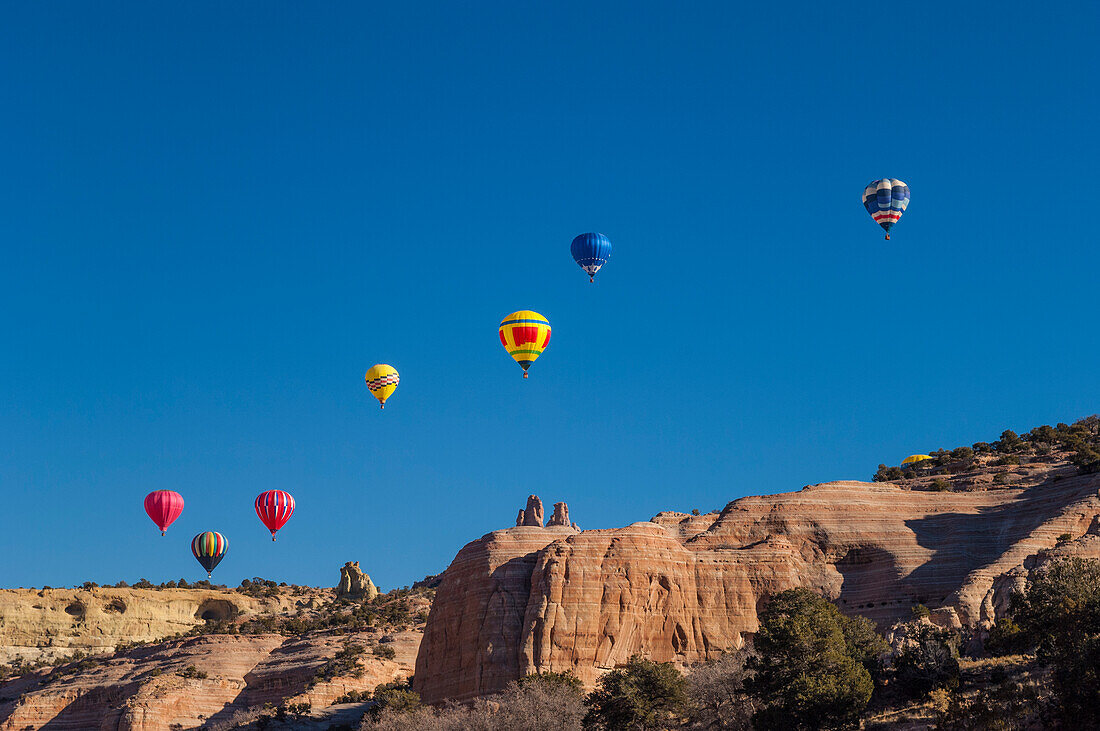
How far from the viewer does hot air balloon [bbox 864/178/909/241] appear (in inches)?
3140

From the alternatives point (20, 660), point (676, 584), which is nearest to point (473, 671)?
point (676, 584)

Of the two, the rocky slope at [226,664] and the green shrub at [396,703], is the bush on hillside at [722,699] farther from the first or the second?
the rocky slope at [226,664]

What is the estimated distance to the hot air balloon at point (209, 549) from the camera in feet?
350

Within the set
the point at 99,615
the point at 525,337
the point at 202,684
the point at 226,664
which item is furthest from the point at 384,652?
the point at 99,615

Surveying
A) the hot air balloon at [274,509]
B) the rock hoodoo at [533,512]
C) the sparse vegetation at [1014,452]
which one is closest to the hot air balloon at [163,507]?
the hot air balloon at [274,509]

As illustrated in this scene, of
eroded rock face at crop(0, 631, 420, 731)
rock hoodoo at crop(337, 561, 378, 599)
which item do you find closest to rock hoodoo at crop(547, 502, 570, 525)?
eroded rock face at crop(0, 631, 420, 731)

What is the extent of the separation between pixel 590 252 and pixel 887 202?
16.6 meters

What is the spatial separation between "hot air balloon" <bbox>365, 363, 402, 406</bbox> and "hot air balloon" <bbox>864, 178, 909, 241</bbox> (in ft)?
103

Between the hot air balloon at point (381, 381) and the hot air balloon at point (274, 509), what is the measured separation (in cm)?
992

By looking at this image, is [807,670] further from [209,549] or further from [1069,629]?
[209,549]

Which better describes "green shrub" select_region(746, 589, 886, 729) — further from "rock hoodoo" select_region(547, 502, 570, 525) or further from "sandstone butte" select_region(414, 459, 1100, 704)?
"rock hoodoo" select_region(547, 502, 570, 525)

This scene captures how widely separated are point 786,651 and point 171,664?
186 ft

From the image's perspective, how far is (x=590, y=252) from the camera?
272 ft

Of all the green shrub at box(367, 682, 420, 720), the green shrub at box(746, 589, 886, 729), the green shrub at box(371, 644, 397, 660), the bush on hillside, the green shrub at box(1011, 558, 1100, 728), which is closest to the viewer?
the green shrub at box(1011, 558, 1100, 728)
